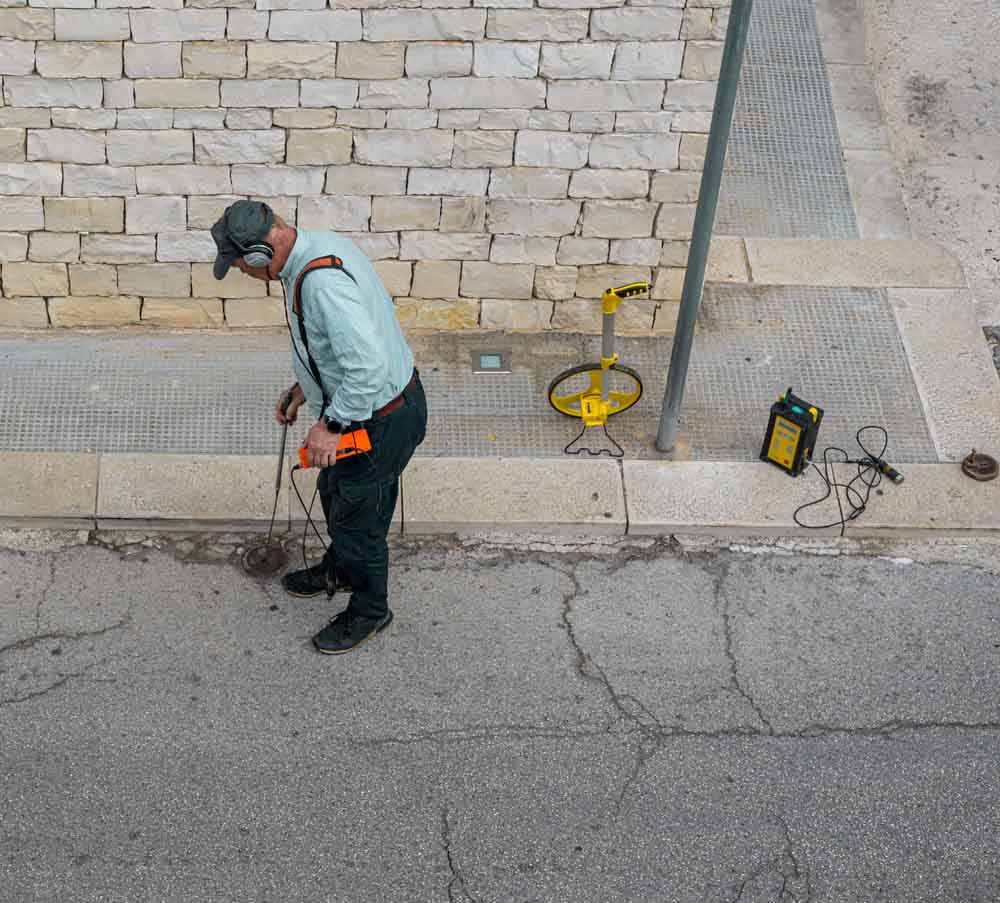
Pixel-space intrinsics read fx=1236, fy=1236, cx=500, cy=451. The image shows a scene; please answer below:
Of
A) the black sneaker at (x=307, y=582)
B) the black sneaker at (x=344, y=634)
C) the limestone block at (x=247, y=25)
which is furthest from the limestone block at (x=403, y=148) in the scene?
the black sneaker at (x=344, y=634)

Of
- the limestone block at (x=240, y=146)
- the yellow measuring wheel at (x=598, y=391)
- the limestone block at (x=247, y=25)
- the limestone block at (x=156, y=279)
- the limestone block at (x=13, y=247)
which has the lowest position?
the yellow measuring wheel at (x=598, y=391)

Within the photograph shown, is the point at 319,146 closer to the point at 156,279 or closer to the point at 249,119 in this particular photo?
the point at 249,119

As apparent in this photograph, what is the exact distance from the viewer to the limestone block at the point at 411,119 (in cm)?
646

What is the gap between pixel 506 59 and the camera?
20.7 feet

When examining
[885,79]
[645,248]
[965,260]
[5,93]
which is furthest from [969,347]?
[5,93]

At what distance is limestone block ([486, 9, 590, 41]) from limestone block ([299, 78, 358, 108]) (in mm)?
770

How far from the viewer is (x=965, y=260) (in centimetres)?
793

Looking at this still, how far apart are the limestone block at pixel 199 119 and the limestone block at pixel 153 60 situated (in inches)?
7.8

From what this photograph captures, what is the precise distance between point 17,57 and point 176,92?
80 cm

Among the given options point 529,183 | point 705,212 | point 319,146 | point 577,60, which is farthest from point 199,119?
point 705,212

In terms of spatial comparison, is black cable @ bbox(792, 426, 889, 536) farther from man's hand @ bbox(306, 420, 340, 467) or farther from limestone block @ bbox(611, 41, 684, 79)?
man's hand @ bbox(306, 420, 340, 467)

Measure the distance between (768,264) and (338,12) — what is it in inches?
122

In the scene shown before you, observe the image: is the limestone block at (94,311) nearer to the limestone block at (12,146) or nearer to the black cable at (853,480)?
the limestone block at (12,146)

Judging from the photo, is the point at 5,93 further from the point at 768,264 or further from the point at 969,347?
the point at 969,347
